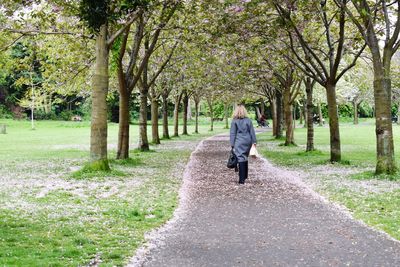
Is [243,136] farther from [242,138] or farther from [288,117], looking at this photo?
[288,117]

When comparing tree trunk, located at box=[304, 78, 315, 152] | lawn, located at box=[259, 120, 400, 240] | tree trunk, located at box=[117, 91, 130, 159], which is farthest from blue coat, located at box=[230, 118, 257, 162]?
tree trunk, located at box=[304, 78, 315, 152]

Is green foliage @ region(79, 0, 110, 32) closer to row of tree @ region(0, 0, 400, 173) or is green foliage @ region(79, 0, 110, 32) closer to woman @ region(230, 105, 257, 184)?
row of tree @ region(0, 0, 400, 173)

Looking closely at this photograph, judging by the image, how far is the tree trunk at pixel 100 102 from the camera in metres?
15.7

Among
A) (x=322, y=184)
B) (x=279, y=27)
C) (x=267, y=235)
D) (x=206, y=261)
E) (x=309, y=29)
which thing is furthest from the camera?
(x=309, y=29)

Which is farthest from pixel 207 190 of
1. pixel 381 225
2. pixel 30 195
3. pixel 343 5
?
pixel 343 5

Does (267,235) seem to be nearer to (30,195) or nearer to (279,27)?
(30,195)

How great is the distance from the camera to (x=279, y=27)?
19156mm

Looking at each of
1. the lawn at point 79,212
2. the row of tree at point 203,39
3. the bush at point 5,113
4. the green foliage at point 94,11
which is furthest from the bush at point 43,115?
the green foliage at point 94,11

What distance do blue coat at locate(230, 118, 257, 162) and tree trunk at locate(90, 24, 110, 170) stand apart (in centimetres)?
471

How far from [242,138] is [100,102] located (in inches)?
202

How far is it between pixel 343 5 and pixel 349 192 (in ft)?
22.7

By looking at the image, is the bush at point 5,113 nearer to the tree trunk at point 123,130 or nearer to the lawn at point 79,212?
the tree trunk at point 123,130

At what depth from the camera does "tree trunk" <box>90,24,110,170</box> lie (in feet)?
51.6

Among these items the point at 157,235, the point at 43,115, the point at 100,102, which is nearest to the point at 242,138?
the point at 100,102
